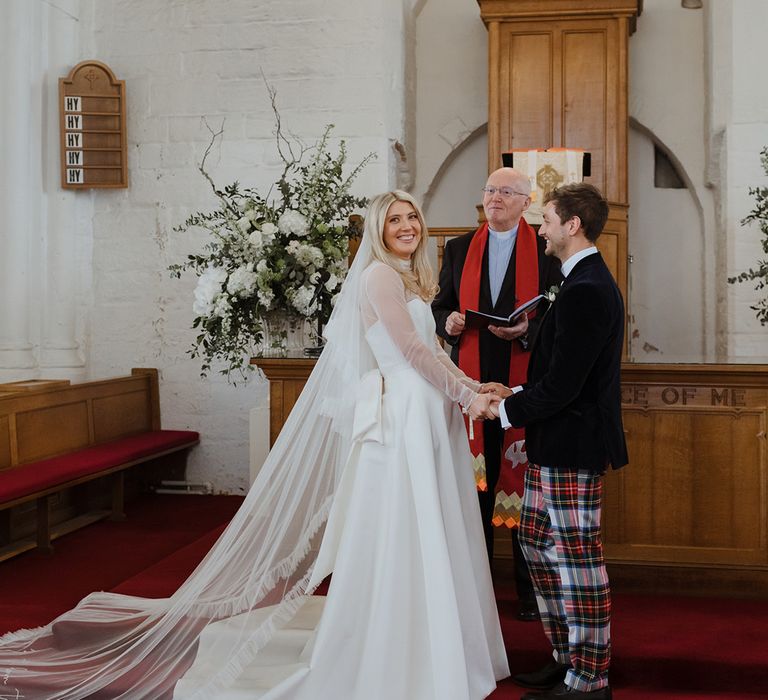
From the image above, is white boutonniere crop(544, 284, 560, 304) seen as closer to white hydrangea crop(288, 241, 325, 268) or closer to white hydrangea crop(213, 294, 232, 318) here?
white hydrangea crop(288, 241, 325, 268)

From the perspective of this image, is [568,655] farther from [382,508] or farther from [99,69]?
[99,69]

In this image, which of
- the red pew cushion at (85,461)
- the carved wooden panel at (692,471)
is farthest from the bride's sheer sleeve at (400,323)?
the red pew cushion at (85,461)

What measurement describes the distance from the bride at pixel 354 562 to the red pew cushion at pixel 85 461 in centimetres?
170

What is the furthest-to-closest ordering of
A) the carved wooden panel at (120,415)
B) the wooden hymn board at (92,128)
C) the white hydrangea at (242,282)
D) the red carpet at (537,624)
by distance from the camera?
the wooden hymn board at (92,128) < the carved wooden panel at (120,415) < the white hydrangea at (242,282) < the red carpet at (537,624)

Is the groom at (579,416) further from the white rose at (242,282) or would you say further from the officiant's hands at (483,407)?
the white rose at (242,282)

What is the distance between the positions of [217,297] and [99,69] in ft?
10.2

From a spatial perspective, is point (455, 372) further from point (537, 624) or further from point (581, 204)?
point (537, 624)

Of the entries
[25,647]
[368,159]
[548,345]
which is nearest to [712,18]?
[368,159]

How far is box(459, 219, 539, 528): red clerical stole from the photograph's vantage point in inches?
161

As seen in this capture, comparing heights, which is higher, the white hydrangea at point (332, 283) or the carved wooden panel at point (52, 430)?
the white hydrangea at point (332, 283)

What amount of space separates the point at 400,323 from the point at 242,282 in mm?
2216

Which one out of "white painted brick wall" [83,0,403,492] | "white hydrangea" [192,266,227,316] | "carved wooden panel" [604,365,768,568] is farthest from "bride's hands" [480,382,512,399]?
"white painted brick wall" [83,0,403,492]

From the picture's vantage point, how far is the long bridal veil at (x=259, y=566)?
319cm

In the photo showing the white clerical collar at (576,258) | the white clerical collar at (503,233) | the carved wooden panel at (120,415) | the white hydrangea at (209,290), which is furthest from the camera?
the carved wooden panel at (120,415)
